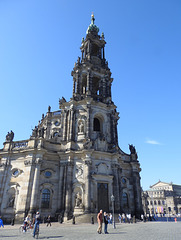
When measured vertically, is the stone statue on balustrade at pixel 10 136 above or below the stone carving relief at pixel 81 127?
below

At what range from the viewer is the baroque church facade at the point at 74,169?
25.3m

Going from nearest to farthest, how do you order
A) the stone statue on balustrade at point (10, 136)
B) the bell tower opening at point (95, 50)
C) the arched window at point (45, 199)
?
the arched window at point (45, 199) < the stone statue on balustrade at point (10, 136) < the bell tower opening at point (95, 50)

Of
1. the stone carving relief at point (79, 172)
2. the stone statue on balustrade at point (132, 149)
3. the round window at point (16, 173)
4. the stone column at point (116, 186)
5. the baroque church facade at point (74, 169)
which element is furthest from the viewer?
the stone statue on balustrade at point (132, 149)

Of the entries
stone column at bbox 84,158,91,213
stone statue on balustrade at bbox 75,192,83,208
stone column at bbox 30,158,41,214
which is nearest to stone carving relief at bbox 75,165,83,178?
stone column at bbox 84,158,91,213

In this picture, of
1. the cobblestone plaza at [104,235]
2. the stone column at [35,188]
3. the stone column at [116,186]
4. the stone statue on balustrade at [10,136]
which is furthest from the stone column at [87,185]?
the stone statue on balustrade at [10,136]

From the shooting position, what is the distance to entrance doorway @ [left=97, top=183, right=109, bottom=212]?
26297 mm

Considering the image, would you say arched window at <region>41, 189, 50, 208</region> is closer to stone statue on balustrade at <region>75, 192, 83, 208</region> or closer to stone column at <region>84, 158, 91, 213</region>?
stone statue on balustrade at <region>75, 192, 83, 208</region>

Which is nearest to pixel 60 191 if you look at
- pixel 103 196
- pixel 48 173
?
pixel 48 173

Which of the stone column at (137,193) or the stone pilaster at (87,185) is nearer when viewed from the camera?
the stone pilaster at (87,185)

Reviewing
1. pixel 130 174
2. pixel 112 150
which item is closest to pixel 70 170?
pixel 112 150

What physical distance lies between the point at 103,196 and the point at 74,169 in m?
5.77

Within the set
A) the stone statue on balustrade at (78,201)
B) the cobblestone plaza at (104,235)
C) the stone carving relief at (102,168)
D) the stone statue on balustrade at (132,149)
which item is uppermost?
the stone statue on balustrade at (132,149)

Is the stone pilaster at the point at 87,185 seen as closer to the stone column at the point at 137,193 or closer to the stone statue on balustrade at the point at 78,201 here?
the stone statue on balustrade at the point at 78,201

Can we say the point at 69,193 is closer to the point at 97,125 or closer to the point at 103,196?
the point at 103,196
